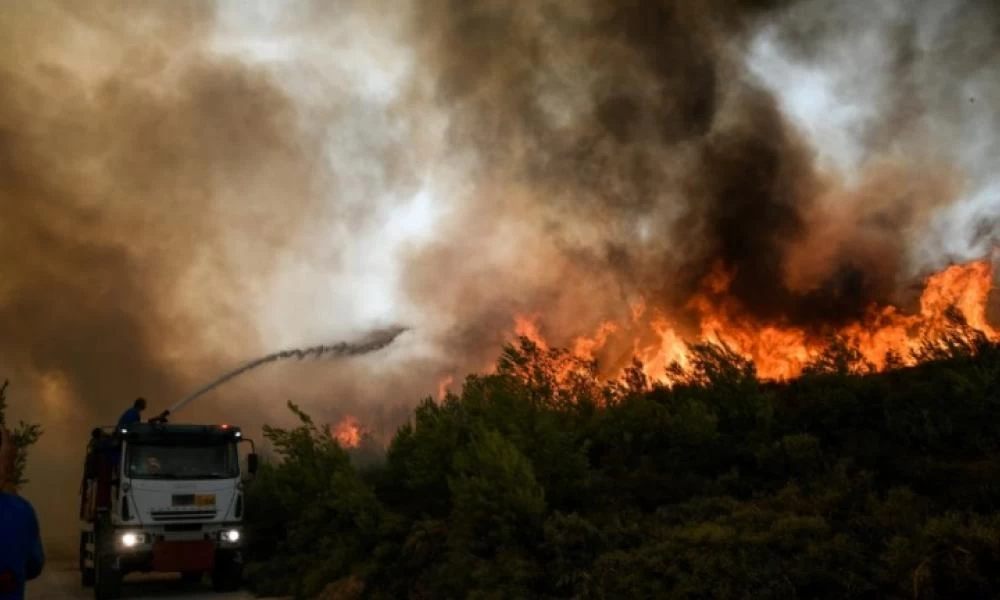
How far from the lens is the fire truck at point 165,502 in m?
16.3

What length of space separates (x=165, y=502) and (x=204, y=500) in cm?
73

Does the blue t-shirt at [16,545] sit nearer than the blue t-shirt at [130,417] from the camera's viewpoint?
Yes

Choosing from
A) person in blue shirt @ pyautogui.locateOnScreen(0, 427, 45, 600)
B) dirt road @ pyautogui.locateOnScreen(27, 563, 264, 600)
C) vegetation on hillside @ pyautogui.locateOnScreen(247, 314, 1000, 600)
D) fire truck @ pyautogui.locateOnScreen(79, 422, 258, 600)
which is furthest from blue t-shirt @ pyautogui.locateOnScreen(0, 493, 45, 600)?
dirt road @ pyautogui.locateOnScreen(27, 563, 264, 600)

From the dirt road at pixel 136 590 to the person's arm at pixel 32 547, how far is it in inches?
505

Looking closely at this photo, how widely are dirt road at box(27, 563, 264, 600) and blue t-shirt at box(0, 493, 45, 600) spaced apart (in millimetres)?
12946

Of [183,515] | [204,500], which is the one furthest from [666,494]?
[183,515]

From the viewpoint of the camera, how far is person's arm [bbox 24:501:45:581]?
5.01 m

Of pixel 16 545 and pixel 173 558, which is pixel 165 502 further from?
pixel 16 545

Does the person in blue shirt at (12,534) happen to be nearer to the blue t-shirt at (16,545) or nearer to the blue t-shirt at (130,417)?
the blue t-shirt at (16,545)

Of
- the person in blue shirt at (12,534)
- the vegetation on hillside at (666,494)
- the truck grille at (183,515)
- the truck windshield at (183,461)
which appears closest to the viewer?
the person in blue shirt at (12,534)

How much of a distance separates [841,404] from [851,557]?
774cm

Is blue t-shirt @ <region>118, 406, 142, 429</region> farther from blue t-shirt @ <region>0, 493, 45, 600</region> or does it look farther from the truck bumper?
blue t-shirt @ <region>0, 493, 45, 600</region>

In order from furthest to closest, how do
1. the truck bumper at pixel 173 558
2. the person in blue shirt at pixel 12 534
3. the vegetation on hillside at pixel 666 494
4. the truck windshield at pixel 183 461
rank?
the truck windshield at pixel 183 461, the truck bumper at pixel 173 558, the vegetation on hillside at pixel 666 494, the person in blue shirt at pixel 12 534

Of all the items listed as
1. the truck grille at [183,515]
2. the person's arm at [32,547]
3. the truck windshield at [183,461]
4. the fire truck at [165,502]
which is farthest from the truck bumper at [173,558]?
the person's arm at [32,547]
